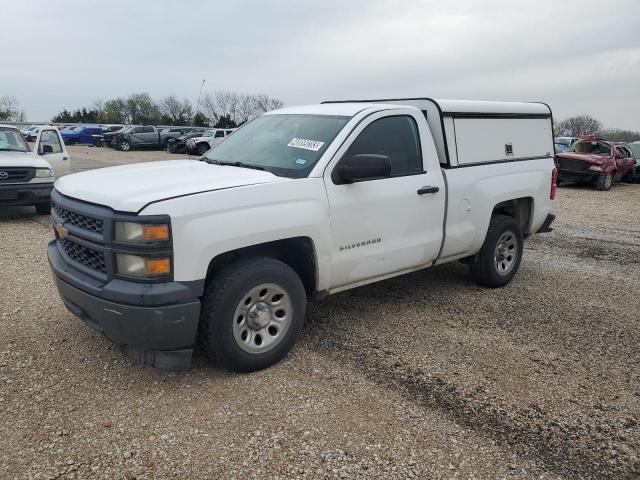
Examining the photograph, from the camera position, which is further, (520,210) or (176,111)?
(176,111)

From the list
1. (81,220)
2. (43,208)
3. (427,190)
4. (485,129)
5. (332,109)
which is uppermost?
(332,109)

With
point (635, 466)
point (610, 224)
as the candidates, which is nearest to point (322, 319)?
point (635, 466)

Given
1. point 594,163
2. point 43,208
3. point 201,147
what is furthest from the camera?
point 201,147

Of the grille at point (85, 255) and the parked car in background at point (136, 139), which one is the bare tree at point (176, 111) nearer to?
the parked car in background at point (136, 139)

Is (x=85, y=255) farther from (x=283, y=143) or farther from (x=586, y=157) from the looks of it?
(x=586, y=157)

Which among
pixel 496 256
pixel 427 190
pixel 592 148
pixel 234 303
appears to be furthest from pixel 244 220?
pixel 592 148

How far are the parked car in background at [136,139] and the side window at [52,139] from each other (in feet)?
78.7

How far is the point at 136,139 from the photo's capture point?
1364 inches

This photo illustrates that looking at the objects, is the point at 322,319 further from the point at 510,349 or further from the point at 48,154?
the point at 48,154

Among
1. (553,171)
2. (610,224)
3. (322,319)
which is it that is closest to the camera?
(322,319)

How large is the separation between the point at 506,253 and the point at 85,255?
4.27 meters

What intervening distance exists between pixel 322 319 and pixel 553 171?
3.36 metres

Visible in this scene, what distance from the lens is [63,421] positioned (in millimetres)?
3129

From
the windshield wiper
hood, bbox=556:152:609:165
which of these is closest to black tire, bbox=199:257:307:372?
the windshield wiper
